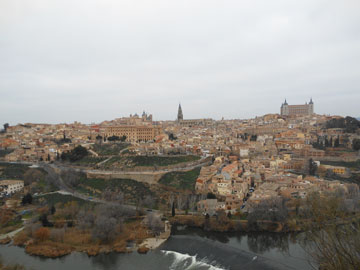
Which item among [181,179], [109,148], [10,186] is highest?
[109,148]

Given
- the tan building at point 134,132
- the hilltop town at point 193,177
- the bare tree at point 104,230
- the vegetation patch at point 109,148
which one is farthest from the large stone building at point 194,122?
the bare tree at point 104,230

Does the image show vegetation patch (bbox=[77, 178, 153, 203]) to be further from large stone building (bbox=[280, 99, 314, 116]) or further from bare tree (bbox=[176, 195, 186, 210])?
large stone building (bbox=[280, 99, 314, 116])

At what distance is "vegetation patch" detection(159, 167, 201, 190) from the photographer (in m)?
18.1

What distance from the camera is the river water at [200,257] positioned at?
10.5 metres

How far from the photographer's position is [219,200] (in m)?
16.4

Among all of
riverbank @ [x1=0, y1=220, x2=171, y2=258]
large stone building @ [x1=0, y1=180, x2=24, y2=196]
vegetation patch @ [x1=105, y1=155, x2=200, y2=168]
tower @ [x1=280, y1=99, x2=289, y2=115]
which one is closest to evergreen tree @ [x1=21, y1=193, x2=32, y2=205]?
large stone building @ [x1=0, y1=180, x2=24, y2=196]

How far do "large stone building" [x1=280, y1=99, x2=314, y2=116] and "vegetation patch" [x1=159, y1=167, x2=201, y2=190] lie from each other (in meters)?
51.5

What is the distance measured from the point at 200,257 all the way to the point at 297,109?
61.2 meters

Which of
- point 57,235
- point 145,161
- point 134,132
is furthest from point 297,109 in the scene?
point 57,235

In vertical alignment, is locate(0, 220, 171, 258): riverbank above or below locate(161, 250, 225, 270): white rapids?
above

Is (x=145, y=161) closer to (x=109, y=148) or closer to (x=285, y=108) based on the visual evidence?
(x=109, y=148)

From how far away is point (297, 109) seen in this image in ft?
214

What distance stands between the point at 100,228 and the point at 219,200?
7.11 meters

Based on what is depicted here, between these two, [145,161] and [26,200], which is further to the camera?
[145,161]
